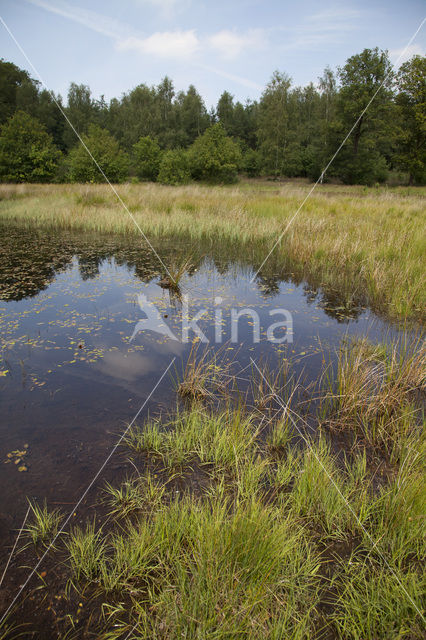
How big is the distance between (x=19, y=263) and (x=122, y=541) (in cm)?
707

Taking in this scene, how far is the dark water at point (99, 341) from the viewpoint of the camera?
243 cm

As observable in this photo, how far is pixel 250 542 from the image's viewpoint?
1543mm

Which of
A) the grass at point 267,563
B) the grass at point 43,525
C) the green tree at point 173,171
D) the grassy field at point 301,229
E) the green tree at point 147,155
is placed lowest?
the grass at point 43,525

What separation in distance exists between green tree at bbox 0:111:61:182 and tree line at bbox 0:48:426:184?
0.21ft

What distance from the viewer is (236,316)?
15.9ft

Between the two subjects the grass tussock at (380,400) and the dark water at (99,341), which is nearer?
the dark water at (99,341)

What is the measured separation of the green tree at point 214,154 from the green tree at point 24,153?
10376 mm

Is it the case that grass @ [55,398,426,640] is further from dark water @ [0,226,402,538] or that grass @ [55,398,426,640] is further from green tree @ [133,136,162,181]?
green tree @ [133,136,162,181]

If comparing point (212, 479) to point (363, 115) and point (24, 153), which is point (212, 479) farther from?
point (363, 115)

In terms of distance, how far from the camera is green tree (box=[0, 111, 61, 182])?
78.2 ft

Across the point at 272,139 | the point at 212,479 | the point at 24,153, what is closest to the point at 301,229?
the point at 212,479

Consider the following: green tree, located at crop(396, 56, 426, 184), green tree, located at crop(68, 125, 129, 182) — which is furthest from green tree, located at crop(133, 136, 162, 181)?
green tree, located at crop(396, 56, 426, 184)

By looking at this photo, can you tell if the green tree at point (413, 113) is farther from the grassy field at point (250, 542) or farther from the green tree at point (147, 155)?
the grassy field at point (250, 542)

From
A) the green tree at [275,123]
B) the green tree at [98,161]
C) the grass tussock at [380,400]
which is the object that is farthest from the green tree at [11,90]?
the grass tussock at [380,400]
